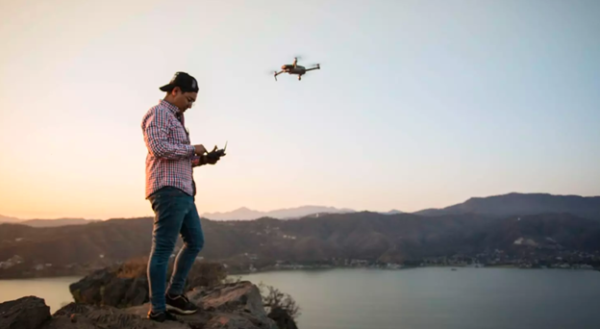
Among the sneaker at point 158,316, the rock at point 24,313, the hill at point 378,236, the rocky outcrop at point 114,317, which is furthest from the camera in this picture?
the hill at point 378,236

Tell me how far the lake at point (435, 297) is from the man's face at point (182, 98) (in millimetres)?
15640

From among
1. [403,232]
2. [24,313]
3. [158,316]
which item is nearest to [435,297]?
[403,232]

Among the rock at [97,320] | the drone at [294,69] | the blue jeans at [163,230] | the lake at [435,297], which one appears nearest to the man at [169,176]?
the blue jeans at [163,230]

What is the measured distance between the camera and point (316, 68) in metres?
9.93

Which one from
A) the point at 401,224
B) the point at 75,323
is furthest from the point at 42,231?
the point at 401,224

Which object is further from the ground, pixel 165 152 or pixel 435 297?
pixel 165 152

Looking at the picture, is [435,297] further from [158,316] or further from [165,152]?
[165,152]

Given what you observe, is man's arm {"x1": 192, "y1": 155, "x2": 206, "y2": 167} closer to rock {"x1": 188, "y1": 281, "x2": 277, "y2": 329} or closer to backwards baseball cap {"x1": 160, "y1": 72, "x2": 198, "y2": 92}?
backwards baseball cap {"x1": 160, "y1": 72, "x2": 198, "y2": 92}

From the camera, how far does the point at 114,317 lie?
3369mm

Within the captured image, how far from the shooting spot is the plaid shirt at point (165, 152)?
11.0ft

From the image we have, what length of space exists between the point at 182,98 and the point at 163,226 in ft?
3.28

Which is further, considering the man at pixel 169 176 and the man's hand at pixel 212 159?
the man's hand at pixel 212 159

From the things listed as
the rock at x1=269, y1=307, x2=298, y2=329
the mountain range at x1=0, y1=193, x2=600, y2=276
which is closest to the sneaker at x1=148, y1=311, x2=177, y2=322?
the rock at x1=269, y1=307, x2=298, y2=329

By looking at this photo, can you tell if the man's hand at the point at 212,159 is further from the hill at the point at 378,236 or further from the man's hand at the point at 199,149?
the hill at the point at 378,236
